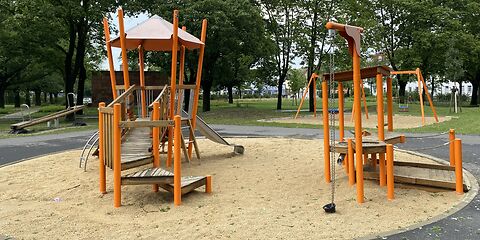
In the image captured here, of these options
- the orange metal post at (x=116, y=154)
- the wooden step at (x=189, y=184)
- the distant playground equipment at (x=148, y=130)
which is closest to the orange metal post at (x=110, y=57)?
the distant playground equipment at (x=148, y=130)

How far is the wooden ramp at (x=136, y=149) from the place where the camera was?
690 cm

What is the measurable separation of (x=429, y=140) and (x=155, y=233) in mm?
10413

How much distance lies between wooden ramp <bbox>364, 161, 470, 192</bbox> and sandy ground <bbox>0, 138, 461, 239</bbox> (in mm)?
158

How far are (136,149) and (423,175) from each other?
16.5 ft

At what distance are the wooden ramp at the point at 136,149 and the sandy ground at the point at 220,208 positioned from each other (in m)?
0.46

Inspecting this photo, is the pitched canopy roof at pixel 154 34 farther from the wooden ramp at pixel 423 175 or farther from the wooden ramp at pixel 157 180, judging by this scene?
the wooden ramp at pixel 423 175

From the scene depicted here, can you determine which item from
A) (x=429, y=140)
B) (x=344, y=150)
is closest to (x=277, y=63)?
(x=429, y=140)

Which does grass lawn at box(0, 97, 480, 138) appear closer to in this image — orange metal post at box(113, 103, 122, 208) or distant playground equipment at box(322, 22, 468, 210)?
distant playground equipment at box(322, 22, 468, 210)

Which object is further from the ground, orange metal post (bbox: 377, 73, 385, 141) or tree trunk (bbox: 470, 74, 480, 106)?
tree trunk (bbox: 470, 74, 480, 106)

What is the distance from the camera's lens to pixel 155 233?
4.61 m

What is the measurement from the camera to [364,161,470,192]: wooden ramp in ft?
20.4

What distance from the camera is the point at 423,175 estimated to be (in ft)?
21.8

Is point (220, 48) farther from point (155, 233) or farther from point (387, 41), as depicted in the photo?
point (155, 233)

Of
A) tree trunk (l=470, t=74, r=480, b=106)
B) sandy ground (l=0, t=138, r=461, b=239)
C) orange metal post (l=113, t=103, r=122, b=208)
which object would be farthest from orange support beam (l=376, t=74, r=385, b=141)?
tree trunk (l=470, t=74, r=480, b=106)
